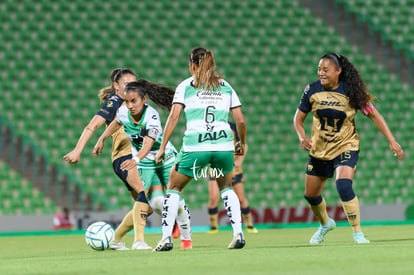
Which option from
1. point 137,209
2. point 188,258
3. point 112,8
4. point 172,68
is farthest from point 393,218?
point 188,258

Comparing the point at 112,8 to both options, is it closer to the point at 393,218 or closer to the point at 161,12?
the point at 161,12

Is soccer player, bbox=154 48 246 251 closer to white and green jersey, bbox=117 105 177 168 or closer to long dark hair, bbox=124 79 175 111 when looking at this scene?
white and green jersey, bbox=117 105 177 168

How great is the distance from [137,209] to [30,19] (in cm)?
1371

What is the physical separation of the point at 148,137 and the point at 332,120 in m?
2.09

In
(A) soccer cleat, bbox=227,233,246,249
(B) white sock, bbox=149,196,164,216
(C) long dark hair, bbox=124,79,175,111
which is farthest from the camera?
(B) white sock, bbox=149,196,164,216

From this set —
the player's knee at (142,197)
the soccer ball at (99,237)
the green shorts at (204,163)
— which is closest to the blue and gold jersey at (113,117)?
the player's knee at (142,197)

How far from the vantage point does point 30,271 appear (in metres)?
7.98

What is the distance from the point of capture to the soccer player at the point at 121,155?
11.1 meters

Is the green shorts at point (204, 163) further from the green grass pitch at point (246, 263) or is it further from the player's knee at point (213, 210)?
the player's knee at point (213, 210)

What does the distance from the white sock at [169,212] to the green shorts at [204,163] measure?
305mm

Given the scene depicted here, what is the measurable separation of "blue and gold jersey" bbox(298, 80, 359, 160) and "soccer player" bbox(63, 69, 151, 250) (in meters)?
2.14

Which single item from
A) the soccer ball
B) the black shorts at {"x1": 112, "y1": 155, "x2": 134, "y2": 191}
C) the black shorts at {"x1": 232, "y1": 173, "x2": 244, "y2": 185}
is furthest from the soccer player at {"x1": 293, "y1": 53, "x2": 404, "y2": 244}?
the black shorts at {"x1": 232, "y1": 173, "x2": 244, "y2": 185}

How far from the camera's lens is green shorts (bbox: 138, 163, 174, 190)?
11.5 meters

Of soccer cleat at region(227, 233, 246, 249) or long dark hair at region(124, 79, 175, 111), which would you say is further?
long dark hair at region(124, 79, 175, 111)
